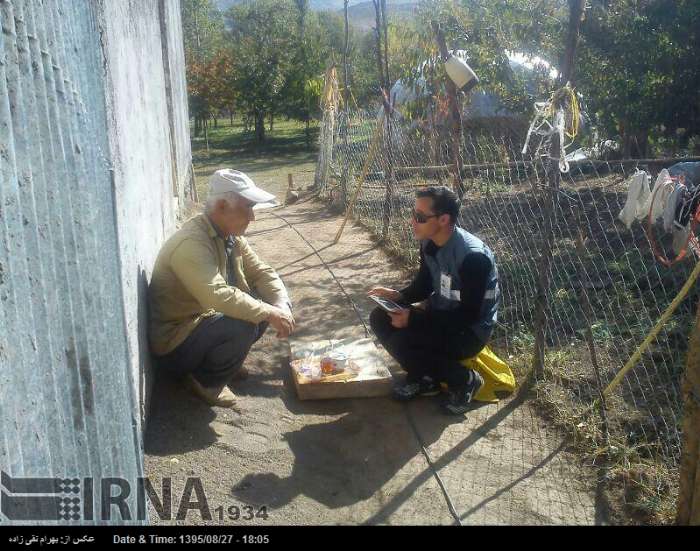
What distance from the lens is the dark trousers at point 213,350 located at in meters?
3.45

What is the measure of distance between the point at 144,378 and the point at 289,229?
18.6 ft

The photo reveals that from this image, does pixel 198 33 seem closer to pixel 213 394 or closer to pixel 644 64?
pixel 644 64

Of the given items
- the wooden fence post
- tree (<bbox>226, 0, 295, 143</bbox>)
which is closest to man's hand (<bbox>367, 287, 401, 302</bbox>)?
the wooden fence post

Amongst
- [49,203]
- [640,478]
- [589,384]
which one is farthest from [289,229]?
[49,203]

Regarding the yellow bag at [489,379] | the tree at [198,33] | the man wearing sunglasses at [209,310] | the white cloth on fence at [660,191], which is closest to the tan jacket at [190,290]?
the man wearing sunglasses at [209,310]

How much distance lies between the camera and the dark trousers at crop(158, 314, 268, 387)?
3449mm

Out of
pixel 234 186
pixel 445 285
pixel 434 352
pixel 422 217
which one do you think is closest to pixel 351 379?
pixel 434 352

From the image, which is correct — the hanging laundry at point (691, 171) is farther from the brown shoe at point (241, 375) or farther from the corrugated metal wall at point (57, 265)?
the corrugated metal wall at point (57, 265)

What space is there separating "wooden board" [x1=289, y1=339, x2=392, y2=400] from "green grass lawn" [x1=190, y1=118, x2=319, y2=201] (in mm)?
7879

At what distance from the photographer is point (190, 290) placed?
3.34m

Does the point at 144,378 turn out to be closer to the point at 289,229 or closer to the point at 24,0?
the point at 24,0

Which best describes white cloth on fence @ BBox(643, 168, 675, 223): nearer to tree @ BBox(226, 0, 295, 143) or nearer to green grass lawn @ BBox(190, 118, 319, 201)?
green grass lawn @ BBox(190, 118, 319, 201)

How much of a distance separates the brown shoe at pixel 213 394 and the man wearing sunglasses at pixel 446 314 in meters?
0.95

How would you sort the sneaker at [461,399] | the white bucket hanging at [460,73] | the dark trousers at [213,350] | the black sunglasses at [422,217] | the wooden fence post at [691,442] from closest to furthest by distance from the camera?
the wooden fence post at [691,442] < the dark trousers at [213,350] < the black sunglasses at [422,217] < the sneaker at [461,399] < the white bucket hanging at [460,73]
